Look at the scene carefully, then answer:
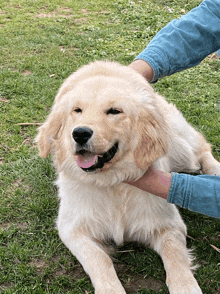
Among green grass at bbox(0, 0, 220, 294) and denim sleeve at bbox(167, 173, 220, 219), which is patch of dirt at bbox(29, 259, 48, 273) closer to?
green grass at bbox(0, 0, 220, 294)

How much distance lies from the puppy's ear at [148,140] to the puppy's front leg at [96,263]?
0.64m

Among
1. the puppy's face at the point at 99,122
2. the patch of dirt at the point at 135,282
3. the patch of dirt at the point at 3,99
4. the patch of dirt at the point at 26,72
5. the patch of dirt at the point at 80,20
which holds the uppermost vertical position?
the puppy's face at the point at 99,122

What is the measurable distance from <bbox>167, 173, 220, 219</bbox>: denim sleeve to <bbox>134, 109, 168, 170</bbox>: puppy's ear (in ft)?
0.64

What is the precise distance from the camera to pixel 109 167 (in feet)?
7.95

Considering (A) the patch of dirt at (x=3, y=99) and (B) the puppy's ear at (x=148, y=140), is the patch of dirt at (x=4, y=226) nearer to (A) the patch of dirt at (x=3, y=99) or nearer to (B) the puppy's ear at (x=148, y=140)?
(B) the puppy's ear at (x=148, y=140)

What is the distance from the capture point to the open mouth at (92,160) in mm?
2299

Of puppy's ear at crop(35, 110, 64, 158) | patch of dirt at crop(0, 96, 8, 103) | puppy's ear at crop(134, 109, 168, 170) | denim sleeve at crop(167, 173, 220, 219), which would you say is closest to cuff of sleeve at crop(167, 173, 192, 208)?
denim sleeve at crop(167, 173, 220, 219)

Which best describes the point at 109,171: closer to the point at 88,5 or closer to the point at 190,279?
the point at 190,279

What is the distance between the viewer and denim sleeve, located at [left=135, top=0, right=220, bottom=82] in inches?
124

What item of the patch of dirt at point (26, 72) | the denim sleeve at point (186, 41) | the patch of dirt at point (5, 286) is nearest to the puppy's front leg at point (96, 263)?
the patch of dirt at point (5, 286)

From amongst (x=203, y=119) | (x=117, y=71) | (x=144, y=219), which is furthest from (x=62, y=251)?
(x=203, y=119)

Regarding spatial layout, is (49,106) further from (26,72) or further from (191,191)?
(191,191)

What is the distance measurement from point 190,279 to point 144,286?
32 cm

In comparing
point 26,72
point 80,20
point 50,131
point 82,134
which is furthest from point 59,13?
point 82,134
